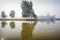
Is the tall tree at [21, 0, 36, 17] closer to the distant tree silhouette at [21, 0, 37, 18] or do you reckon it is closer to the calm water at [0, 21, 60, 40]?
the distant tree silhouette at [21, 0, 37, 18]

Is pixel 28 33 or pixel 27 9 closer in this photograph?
pixel 28 33

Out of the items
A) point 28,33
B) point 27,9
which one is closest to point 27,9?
point 27,9

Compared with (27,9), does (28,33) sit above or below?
below

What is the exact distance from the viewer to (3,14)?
6.58 meters

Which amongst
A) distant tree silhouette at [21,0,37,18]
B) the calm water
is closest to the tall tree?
distant tree silhouette at [21,0,37,18]

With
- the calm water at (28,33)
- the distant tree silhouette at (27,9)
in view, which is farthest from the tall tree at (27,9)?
the calm water at (28,33)

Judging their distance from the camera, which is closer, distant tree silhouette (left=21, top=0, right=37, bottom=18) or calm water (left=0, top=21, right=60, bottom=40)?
calm water (left=0, top=21, right=60, bottom=40)

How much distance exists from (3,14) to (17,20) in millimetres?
751

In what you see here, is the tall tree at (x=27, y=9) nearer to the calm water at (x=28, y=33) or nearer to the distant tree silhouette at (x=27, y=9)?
the distant tree silhouette at (x=27, y=9)

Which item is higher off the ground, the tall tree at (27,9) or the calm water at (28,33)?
the tall tree at (27,9)

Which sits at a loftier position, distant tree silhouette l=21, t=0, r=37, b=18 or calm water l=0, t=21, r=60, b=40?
distant tree silhouette l=21, t=0, r=37, b=18

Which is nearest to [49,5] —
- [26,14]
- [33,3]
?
[33,3]

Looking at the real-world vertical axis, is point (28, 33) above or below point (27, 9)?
below

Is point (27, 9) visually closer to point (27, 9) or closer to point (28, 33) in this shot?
point (27, 9)
